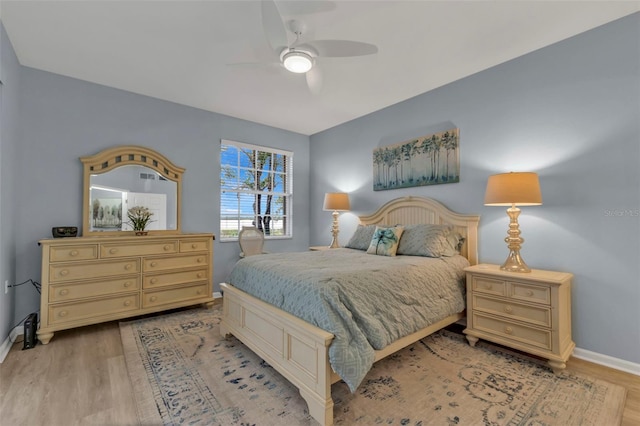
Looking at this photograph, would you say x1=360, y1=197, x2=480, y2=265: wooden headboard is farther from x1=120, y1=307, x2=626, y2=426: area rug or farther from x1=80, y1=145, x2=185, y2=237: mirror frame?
x1=80, y1=145, x2=185, y2=237: mirror frame

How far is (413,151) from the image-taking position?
11.8ft

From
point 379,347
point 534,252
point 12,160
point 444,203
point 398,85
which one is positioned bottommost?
point 379,347

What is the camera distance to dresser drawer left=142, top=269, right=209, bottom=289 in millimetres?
3137

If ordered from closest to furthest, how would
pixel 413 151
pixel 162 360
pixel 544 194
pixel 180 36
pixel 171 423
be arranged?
1. pixel 171 423
2. pixel 162 360
3. pixel 180 36
4. pixel 544 194
5. pixel 413 151

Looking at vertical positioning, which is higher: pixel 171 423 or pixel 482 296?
pixel 482 296

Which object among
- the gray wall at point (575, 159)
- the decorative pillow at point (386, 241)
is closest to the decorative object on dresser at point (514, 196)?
the gray wall at point (575, 159)

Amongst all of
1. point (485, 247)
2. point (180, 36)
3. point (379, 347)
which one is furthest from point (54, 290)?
point (485, 247)

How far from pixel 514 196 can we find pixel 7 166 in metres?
4.25

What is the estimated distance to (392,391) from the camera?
6.13 ft

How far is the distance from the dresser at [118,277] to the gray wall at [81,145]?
1.79ft

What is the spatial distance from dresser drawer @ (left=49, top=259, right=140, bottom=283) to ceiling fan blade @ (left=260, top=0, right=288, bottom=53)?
2602mm

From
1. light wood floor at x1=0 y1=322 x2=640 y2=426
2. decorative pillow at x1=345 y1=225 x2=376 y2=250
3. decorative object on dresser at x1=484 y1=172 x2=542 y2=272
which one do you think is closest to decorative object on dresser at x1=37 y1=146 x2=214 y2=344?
light wood floor at x1=0 y1=322 x2=640 y2=426

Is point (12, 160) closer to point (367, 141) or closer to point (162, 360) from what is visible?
point (162, 360)

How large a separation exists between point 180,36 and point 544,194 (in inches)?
136
